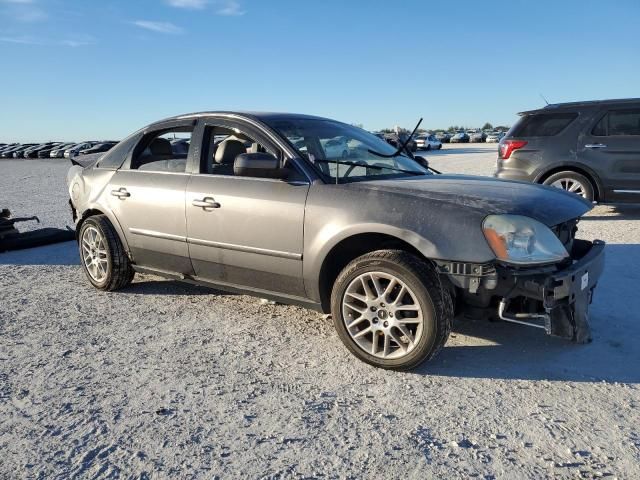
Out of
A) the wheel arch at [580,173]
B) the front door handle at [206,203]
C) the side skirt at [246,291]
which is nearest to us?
the side skirt at [246,291]

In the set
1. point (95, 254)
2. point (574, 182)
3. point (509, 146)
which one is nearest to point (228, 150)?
point (95, 254)

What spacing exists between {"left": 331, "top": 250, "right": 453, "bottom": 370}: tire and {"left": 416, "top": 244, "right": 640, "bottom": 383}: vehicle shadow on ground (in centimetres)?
22

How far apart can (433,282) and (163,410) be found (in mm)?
1648

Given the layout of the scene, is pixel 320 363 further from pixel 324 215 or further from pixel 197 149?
pixel 197 149

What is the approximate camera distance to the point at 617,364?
3402 mm


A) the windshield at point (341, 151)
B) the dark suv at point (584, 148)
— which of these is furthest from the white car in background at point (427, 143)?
the windshield at point (341, 151)

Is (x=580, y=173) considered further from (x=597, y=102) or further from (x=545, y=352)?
(x=545, y=352)

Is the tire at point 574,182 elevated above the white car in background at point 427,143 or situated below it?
above

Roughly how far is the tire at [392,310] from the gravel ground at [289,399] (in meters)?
0.14

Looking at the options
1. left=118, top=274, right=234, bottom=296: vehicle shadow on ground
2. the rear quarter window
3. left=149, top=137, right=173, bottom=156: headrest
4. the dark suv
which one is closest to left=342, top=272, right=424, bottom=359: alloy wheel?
left=118, top=274, right=234, bottom=296: vehicle shadow on ground

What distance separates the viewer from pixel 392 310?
3348 mm

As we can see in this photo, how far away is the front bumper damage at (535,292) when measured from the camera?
311cm

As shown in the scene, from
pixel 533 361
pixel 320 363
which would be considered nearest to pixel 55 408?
pixel 320 363

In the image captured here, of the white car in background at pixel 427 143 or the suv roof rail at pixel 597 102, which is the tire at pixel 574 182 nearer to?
the suv roof rail at pixel 597 102
